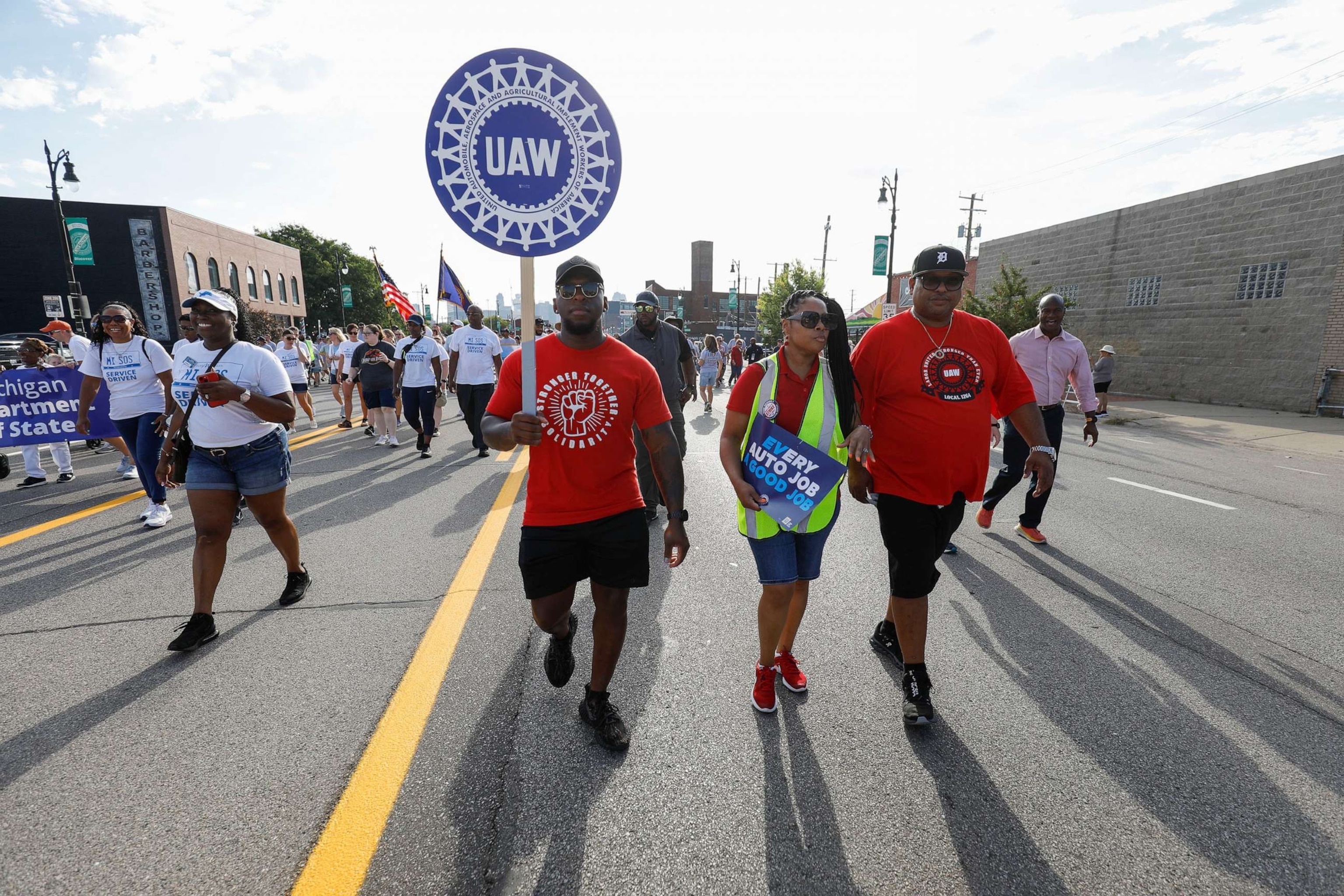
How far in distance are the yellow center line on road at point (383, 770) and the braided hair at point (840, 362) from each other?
2.10 m

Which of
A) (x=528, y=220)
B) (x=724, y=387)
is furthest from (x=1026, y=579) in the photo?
(x=724, y=387)

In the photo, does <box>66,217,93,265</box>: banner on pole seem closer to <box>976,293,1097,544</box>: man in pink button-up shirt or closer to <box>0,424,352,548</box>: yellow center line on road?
<box>0,424,352,548</box>: yellow center line on road

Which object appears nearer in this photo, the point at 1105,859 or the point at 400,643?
the point at 1105,859

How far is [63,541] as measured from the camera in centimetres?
484

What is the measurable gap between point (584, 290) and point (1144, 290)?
2594cm

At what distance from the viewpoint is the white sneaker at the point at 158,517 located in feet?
17.3

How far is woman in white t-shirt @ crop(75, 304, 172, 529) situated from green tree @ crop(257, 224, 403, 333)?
5965cm

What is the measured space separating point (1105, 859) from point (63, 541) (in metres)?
6.62

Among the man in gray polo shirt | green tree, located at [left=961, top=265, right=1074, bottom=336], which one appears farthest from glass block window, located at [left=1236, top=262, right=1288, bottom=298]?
the man in gray polo shirt

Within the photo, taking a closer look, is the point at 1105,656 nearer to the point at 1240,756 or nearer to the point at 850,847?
the point at 1240,756

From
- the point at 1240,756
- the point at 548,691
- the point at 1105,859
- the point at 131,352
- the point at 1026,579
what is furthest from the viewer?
the point at 131,352

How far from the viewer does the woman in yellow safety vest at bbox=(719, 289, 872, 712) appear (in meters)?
2.58

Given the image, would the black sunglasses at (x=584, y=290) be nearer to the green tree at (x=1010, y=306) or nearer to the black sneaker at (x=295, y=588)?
the black sneaker at (x=295, y=588)

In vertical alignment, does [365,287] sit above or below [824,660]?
above
